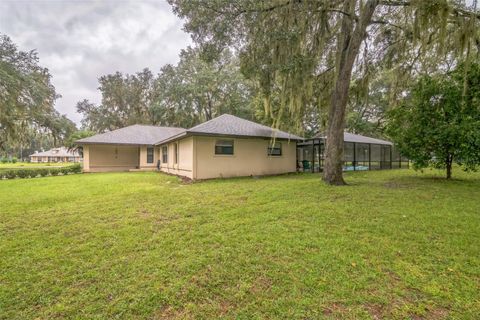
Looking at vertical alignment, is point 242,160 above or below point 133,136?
below

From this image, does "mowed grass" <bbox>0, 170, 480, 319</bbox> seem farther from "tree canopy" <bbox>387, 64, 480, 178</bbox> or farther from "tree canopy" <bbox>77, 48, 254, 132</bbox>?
"tree canopy" <bbox>77, 48, 254, 132</bbox>

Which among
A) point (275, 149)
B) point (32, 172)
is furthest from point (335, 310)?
point (32, 172)

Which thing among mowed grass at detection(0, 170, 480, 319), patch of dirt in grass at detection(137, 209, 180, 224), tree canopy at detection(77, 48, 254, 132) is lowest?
mowed grass at detection(0, 170, 480, 319)

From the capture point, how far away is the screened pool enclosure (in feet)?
50.7

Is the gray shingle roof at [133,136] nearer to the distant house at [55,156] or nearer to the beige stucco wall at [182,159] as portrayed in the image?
the beige stucco wall at [182,159]

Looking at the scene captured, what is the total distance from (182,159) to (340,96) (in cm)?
812

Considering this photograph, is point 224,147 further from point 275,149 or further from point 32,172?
point 32,172

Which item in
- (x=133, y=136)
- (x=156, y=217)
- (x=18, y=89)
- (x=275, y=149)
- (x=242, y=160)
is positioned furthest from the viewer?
(x=133, y=136)

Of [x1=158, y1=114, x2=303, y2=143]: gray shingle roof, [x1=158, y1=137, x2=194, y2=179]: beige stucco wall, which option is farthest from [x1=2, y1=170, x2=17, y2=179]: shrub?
[x1=158, y1=114, x2=303, y2=143]: gray shingle roof

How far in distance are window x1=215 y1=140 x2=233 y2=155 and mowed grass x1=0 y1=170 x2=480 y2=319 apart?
245 inches

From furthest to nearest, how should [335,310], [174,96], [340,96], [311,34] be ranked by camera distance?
1. [174,96]
2. [340,96]
3. [311,34]
4. [335,310]

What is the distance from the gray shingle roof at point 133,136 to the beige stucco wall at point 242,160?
27.5ft

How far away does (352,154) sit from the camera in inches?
642

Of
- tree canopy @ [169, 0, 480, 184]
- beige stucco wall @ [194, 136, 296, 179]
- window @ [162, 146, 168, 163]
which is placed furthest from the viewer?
window @ [162, 146, 168, 163]
